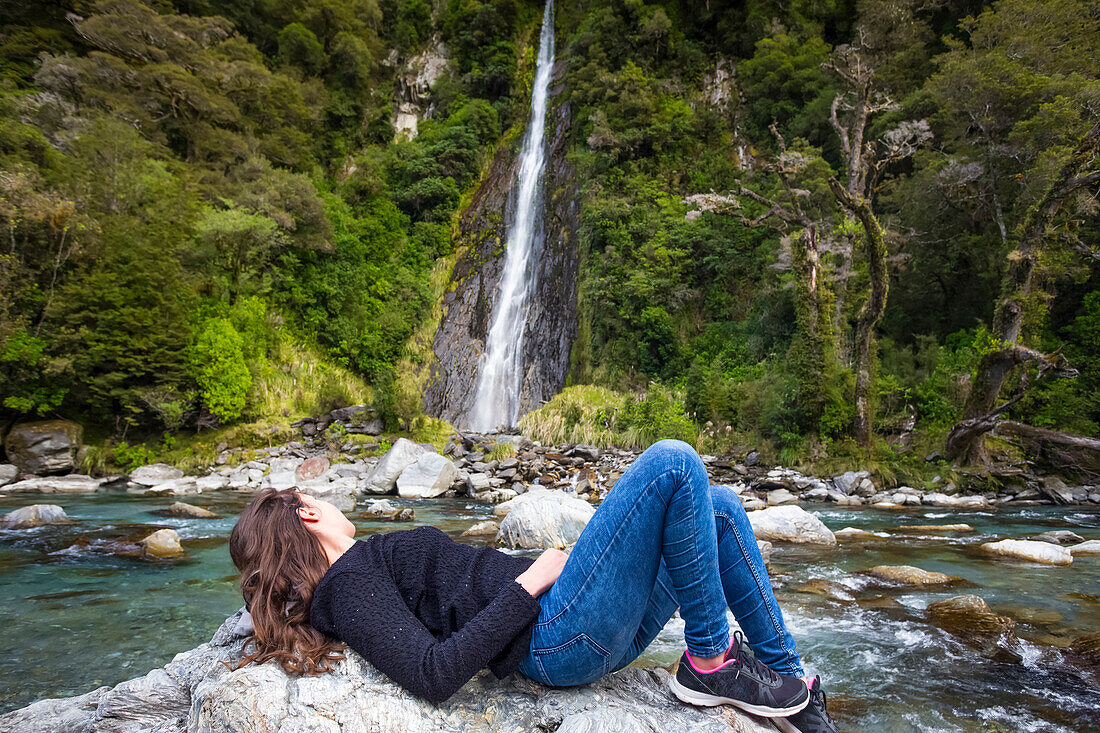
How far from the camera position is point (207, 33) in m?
17.4

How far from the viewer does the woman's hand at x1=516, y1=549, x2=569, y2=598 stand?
1771 mm

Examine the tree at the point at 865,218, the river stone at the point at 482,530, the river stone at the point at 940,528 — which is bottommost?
the river stone at the point at 940,528

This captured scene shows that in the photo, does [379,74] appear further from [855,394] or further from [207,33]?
[855,394]

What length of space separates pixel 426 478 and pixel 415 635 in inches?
329

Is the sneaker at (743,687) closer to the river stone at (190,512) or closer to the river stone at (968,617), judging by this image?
the river stone at (968,617)

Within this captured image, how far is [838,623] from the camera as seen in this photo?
346 cm

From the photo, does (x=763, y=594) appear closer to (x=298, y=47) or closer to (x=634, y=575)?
(x=634, y=575)

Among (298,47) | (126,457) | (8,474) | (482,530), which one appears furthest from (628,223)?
(298,47)

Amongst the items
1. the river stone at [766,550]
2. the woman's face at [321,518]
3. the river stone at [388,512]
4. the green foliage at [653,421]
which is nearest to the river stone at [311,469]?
the river stone at [388,512]

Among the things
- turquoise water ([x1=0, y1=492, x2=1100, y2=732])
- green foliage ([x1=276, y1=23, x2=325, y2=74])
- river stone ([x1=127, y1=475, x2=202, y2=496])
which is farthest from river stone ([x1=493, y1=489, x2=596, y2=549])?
green foliage ([x1=276, y1=23, x2=325, y2=74])

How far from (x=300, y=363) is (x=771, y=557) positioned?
14239mm

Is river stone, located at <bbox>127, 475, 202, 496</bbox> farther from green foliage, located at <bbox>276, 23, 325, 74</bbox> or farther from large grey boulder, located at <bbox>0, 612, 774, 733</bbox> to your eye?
green foliage, located at <bbox>276, 23, 325, 74</bbox>

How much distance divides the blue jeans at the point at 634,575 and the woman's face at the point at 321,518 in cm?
78

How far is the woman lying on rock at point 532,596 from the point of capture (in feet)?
5.31
